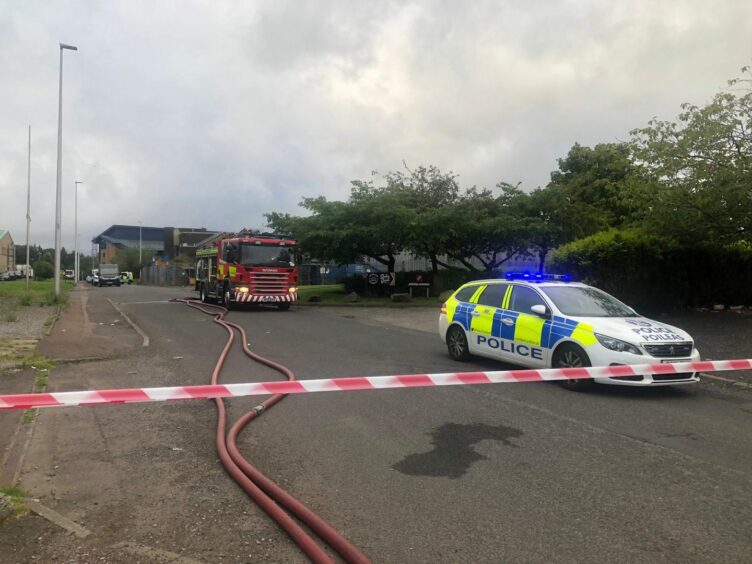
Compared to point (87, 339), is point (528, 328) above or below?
above

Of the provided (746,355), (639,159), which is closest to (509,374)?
(746,355)

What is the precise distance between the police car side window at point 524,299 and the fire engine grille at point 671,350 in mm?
1700

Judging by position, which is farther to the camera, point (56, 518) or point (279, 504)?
point (279, 504)

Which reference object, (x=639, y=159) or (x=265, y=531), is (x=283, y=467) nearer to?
(x=265, y=531)

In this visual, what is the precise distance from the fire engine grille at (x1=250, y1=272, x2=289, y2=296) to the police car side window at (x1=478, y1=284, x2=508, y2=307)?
1323 cm

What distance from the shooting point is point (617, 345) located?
7.64 m

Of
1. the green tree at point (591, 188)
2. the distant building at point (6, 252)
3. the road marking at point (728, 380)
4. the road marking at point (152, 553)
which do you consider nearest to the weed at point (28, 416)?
the road marking at point (152, 553)

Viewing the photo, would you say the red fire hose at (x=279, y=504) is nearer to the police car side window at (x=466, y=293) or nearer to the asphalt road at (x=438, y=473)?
the asphalt road at (x=438, y=473)

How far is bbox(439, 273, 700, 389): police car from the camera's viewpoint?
7.66 meters

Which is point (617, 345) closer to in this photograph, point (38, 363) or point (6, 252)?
point (38, 363)

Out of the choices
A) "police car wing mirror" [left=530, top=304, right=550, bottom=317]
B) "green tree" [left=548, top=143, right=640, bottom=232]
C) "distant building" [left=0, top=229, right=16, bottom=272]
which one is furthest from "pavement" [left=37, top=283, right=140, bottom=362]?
"distant building" [left=0, top=229, right=16, bottom=272]

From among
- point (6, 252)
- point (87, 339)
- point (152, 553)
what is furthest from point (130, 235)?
point (152, 553)

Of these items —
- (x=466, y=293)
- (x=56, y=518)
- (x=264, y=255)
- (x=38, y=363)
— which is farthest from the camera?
(x=264, y=255)

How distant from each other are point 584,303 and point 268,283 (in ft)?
49.3
